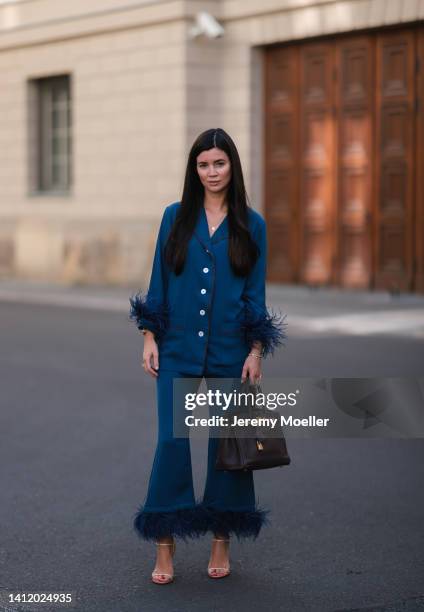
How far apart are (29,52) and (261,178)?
204 inches

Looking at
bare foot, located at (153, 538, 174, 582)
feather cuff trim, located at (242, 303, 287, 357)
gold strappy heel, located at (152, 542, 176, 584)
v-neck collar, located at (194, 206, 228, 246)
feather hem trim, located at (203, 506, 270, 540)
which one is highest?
v-neck collar, located at (194, 206, 228, 246)

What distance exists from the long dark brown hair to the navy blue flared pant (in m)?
0.42

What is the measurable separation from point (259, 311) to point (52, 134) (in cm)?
1700

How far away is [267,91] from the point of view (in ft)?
59.5

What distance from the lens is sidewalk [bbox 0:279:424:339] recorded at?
13.1 metres

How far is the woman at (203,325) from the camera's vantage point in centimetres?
447

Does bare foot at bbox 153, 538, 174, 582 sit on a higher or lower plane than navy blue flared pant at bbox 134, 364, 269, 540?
lower

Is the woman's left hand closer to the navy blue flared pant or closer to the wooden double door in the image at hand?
the navy blue flared pant

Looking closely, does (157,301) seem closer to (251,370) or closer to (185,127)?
(251,370)

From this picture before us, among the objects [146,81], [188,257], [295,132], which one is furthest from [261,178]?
[188,257]

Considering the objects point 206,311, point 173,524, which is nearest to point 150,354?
point 206,311

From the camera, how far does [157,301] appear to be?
178 inches

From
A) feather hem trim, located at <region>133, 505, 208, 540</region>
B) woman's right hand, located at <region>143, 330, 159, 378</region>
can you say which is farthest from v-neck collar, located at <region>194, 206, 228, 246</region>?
feather hem trim, located at <region>133, 505, 208, 540</region>

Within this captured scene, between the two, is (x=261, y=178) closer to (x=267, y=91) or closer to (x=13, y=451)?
(x=267, y=91)
